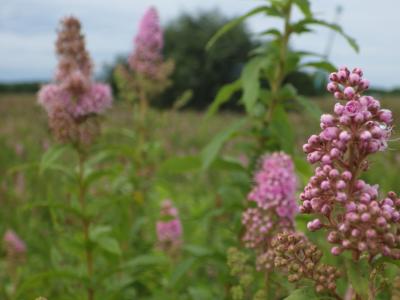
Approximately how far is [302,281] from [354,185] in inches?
13.6

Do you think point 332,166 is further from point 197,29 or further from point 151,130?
point 197,29

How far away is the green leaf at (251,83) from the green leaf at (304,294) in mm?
1379

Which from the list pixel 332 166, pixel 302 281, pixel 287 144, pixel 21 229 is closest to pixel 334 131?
pixel 332 166

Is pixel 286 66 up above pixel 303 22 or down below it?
below

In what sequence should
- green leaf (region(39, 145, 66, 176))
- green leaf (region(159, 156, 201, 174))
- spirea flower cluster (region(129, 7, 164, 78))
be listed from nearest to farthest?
1. green leaf (region(159, 156, 201, 174))
2. green leaf (region(39, 145, 66, 176))
3. spirea flower cluster (region(129, 7, 164, 78))

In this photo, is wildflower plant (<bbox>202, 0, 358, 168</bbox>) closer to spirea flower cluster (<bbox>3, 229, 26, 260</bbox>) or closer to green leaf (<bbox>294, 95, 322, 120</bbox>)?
green leaf (<bbox>294, 95, 322, 120</bbox>)

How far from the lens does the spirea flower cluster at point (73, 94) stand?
10.9 feet

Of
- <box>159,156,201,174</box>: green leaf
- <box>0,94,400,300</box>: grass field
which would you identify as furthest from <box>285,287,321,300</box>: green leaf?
<box>159,156,201,174</box>: green leaf

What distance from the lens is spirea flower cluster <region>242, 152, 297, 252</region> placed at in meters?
2.35

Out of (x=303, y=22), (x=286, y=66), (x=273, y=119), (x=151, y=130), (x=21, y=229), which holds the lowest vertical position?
(x=21, y=229)

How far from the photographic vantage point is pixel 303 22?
302cm

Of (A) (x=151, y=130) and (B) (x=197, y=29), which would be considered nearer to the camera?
(A) (x=151, y=130)

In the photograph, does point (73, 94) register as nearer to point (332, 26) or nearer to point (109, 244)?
point (109, 244)

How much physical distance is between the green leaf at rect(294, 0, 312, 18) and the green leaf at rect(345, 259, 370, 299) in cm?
195
